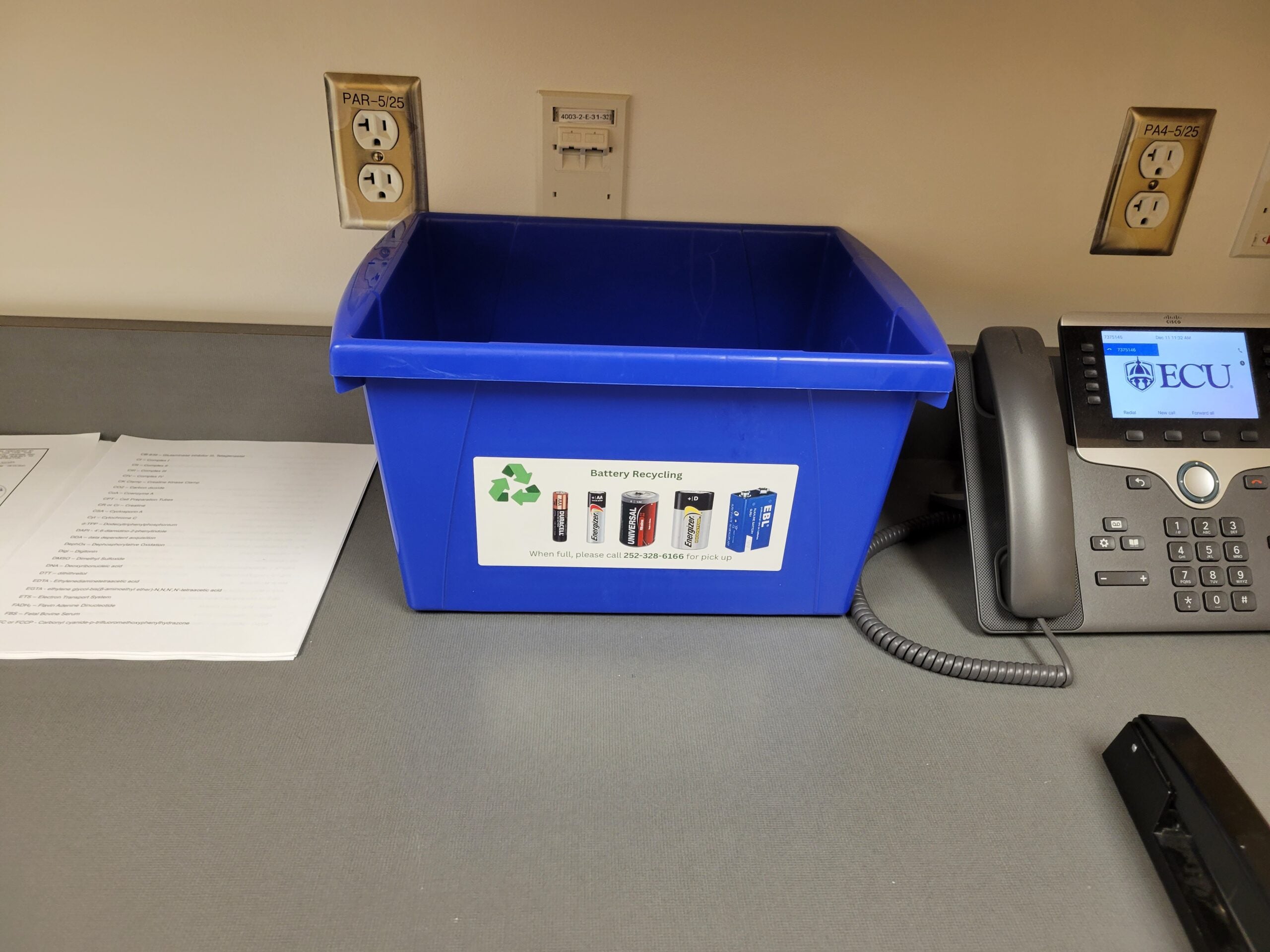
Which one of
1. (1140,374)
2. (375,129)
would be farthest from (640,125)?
(1140,374)

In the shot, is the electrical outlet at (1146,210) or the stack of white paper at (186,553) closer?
the stack of white paper at (186,553)

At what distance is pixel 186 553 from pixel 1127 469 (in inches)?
26.9

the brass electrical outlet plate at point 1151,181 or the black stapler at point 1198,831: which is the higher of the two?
the brass electrical outlet plate at point 1151,181

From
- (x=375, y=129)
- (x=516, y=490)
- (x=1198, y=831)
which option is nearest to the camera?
(x=1198, y=831)

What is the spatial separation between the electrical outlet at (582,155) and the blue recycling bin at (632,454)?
132 mm

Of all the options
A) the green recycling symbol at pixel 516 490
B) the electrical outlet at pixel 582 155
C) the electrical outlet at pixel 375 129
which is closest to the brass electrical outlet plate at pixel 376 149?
the electrical outlet at pixel 375 129

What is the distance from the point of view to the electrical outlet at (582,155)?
657mm

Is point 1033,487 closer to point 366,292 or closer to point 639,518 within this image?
point 639,518

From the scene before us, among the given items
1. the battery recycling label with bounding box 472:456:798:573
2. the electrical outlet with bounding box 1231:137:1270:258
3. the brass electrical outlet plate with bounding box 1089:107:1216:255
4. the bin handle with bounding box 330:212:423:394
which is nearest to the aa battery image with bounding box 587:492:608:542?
the battery recycling label with bounding box 472:456:798:573

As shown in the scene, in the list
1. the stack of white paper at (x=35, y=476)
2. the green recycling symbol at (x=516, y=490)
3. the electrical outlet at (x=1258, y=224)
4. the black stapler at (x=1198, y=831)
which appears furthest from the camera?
the electrical outlet at (x=1258, y=224)

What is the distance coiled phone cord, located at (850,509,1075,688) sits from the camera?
52 centimetres

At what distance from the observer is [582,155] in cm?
68

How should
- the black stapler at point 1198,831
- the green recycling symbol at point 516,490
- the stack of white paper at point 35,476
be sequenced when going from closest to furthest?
the black stapler at point 1198,831
the green recycling symbol at point 516,490
the stack of white paper at point 35,476

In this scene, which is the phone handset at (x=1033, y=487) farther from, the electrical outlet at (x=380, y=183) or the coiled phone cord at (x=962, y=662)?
the electrical outlet at (x=380, y=183)
